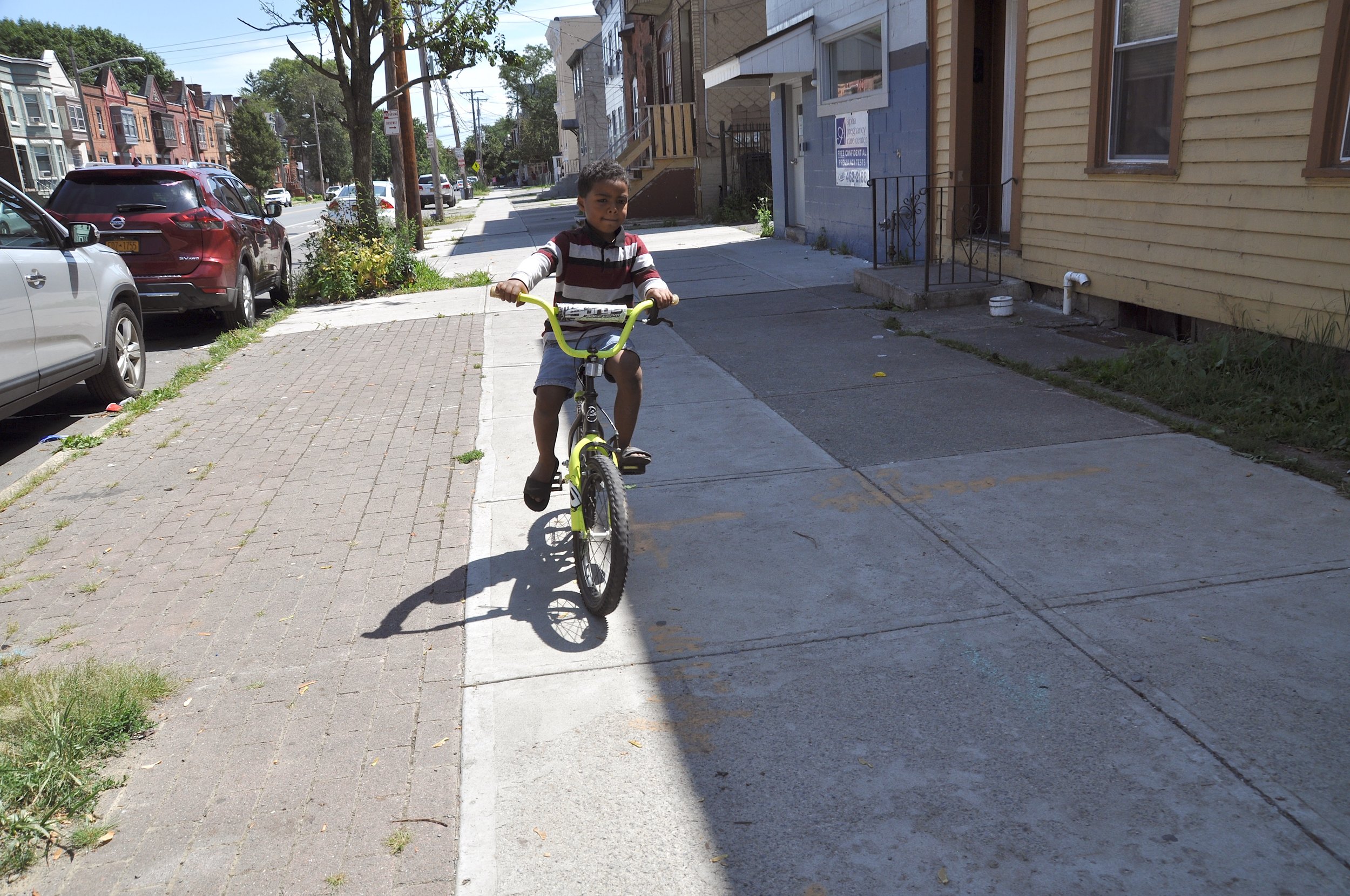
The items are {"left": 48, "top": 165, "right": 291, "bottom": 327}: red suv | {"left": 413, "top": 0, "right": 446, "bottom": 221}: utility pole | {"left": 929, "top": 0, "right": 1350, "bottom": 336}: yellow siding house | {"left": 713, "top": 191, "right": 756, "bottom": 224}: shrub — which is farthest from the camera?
{"left": 413, "top": 0, "right": 446, "bottom": 221}: utility pole

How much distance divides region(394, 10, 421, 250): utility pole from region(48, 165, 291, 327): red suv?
857 cm

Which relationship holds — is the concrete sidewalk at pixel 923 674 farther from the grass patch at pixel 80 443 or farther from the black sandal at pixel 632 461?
the grass patch at pixel 80 443

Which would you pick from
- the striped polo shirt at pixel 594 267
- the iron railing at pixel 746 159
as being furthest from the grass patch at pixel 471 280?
the striped polo shirt at pixel 594 267

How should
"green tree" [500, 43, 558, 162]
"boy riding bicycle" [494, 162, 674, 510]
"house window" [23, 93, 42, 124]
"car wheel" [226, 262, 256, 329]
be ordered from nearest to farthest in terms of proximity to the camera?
"boy riding bicycle" [494, 162, 674, 510] < "car wheel" [226, 262, 256, 329] < "house window" [23, 93, 42, 124] < "green tree" [500, 43, 558, 162]

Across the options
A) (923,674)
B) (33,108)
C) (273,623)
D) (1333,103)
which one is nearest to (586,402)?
(273,623)

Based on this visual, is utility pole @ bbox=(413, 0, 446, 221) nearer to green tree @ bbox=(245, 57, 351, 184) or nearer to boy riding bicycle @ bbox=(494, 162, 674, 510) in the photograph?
boy riding bicycle @ bbox=(494, 162, 674, 510)

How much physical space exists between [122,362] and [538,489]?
542 centimetres

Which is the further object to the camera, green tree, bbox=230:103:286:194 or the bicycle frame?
green tree, bbox=230:103:286:194

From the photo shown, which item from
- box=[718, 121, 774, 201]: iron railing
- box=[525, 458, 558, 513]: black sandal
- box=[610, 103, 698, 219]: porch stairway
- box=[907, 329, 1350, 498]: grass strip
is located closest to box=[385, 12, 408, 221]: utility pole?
box=[610, 103, 698, 219]: porch stairway

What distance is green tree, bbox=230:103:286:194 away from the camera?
83.1m

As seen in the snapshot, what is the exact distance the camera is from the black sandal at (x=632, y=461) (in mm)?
4445

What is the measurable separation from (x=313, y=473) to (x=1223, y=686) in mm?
4896

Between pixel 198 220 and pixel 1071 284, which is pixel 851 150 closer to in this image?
pixel 1071 284

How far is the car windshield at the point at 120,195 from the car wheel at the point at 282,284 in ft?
8.86
